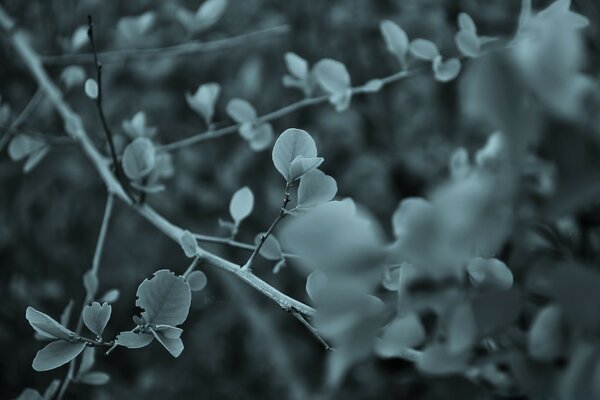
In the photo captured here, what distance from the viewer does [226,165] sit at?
1.50 m

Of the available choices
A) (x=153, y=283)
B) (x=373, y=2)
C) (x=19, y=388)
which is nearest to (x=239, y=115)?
(x=153, y=283)

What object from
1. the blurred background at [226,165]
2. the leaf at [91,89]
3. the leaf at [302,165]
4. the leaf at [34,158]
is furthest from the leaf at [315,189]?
the blurred background at [226,165]

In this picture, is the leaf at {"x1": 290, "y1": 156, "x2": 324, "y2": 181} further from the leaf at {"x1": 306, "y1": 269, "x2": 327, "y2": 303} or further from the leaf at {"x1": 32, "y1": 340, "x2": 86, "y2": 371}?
the leaf at {"x1": 32, "y1": 340, "x2": 86, "y2": 371}

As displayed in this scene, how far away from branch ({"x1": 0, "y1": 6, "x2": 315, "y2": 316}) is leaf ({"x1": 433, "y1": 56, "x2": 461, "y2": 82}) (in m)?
0.28

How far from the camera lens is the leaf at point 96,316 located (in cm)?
40

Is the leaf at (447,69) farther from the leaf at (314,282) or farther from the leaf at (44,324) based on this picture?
the leaf at (44,324)

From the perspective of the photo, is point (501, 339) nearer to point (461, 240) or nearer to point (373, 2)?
point (461, 240)

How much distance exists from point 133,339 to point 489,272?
22 centimetres

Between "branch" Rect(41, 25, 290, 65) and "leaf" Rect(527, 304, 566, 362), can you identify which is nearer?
"leaf" Rect(527, 304, 566, 362)

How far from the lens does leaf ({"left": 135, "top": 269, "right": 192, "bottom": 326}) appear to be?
0.38 m

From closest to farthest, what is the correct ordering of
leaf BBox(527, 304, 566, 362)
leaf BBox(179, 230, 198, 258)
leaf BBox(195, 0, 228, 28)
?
leaf BBox(527, 304, 566, 362), leaf BBox(179, 230, 198, 258), leaf BBox(195, 0, 228, 28)

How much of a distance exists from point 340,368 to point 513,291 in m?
0.07

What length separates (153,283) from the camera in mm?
375

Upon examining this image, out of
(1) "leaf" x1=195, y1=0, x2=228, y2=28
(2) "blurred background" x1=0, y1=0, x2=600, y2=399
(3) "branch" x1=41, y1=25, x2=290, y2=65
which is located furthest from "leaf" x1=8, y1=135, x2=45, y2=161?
(2) "blurred background" x1=0, y1=0, x2=600, y2=399
